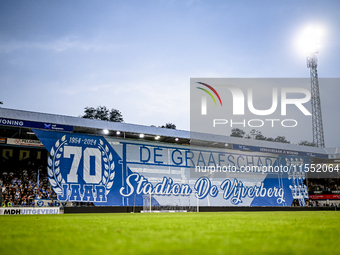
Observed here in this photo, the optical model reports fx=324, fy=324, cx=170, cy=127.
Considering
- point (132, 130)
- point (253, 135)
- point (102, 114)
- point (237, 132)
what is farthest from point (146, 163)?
point (253, 135)

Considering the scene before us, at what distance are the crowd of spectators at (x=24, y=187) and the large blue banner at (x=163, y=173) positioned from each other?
3.62 meters

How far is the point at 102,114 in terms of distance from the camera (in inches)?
2048

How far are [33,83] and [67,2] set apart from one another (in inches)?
690

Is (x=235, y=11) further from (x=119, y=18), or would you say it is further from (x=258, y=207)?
(x=258, y=207)

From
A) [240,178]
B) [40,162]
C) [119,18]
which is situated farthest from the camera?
[119,18]

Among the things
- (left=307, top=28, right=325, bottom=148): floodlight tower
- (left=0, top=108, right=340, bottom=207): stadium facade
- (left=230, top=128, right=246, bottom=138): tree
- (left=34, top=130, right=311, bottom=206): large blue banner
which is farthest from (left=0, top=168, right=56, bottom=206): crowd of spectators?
(left=230, top=128, right=246, bottom=138): tree

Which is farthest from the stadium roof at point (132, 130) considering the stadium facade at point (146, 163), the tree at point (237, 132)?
the tree at point (237, 132)

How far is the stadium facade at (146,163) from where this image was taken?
1909 centimetres

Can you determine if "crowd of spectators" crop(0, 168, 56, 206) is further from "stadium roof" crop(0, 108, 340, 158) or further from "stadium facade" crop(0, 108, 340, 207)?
"stadium roof" crop(0, 108, 340, 158)

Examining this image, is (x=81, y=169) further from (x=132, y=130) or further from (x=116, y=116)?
(x=116, y=116)

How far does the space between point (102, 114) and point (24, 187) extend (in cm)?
3066

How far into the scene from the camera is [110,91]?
2270 inches

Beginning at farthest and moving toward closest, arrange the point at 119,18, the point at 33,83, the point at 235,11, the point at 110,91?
the point at 110,91
the point at 33,83
the point at 119,18
the point at 235,11

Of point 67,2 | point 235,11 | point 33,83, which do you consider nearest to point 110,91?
point 33,83
